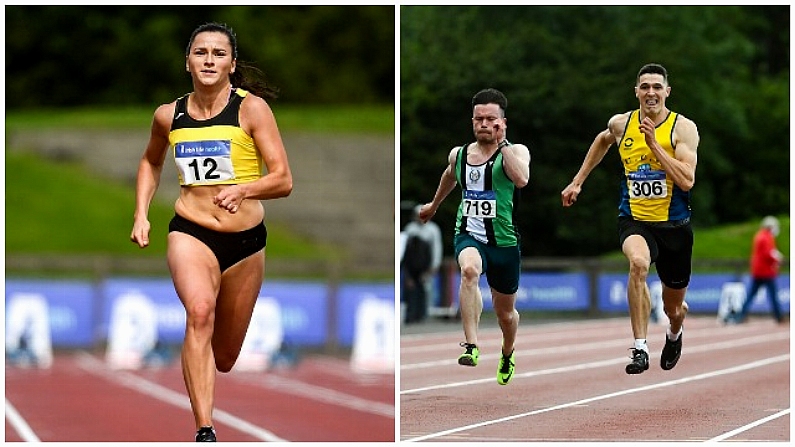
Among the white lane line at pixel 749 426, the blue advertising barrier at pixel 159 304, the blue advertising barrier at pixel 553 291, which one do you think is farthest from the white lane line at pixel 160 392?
the white lane line at pixel 749 426

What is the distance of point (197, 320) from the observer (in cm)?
601

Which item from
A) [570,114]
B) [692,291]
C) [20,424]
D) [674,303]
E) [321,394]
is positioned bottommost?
[321,394]

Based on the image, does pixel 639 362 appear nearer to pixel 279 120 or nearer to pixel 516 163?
pixel 516 163

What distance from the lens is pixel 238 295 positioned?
245 inches

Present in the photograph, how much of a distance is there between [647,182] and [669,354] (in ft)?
2.63

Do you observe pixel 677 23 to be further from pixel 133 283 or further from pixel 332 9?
pixel 332 9

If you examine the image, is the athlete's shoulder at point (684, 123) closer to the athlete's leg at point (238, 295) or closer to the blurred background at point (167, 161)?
the athlete's leg at point (238, 295)

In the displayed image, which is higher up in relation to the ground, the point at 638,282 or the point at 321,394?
the point at 638,282

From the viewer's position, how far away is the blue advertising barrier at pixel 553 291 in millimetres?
8219

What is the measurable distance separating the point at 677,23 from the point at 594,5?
1.89 ft

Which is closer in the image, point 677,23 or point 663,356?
point 663,356

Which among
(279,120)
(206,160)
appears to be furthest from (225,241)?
(279,120)

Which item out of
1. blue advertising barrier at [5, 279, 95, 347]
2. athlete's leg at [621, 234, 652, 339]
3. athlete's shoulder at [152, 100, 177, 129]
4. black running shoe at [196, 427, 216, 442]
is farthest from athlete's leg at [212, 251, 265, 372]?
blue advertising barrier at [5, 279, 95, 347]

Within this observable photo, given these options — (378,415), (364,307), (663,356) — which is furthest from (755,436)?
(364,307)
